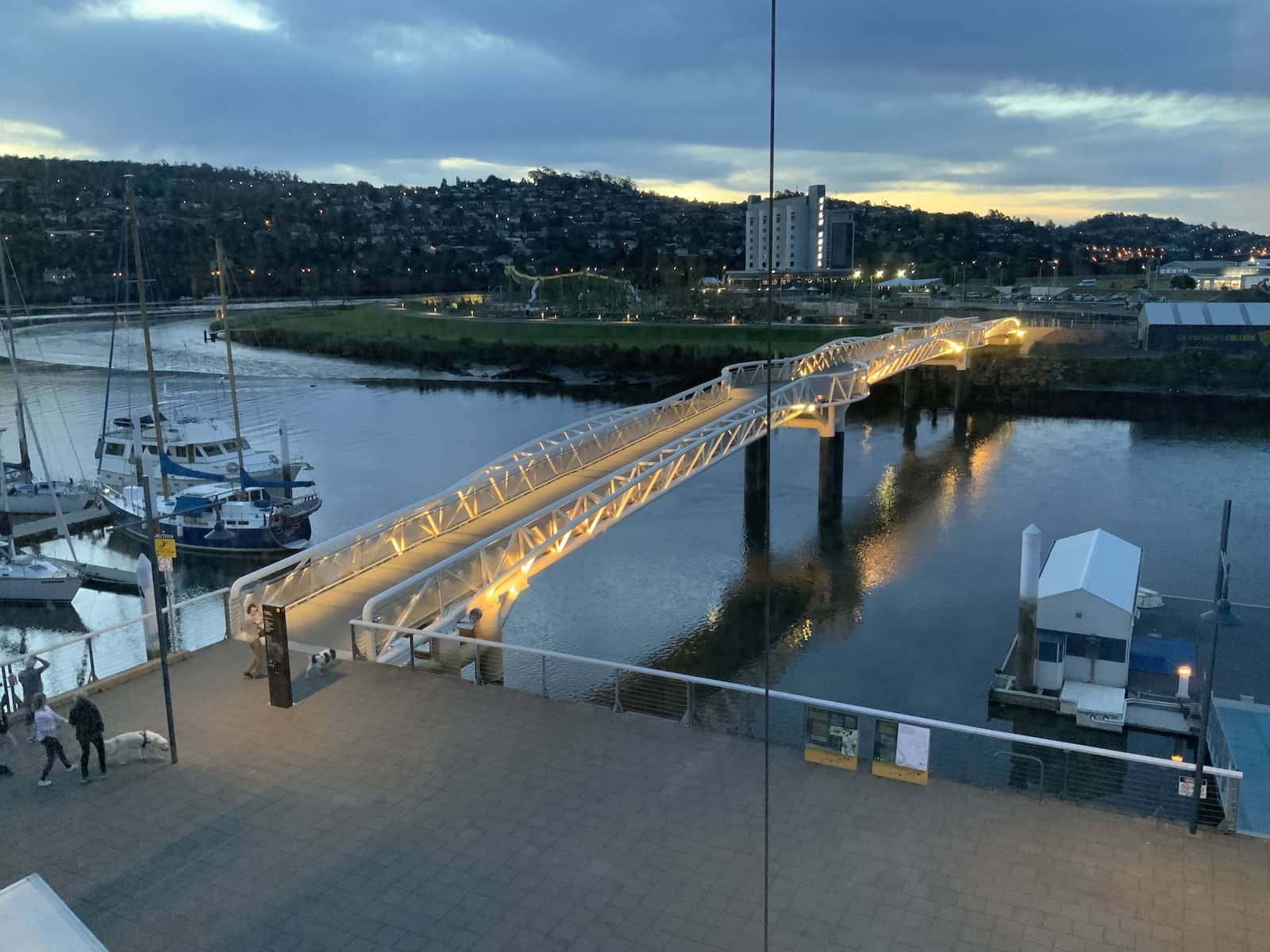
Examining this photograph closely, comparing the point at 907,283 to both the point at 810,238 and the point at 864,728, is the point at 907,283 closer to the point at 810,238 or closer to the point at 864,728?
the point at 810,238

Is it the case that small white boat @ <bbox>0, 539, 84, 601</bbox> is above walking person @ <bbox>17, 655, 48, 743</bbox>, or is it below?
below

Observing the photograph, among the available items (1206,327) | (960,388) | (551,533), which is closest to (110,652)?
(551,533)

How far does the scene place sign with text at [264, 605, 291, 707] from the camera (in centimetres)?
745

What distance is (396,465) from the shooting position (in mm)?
31438

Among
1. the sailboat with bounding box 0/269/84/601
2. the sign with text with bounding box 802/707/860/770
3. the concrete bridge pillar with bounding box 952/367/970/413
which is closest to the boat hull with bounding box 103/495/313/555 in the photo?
the sailboat with bounding box 0/269/84/601

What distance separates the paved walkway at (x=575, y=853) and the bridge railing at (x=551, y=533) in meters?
2.40

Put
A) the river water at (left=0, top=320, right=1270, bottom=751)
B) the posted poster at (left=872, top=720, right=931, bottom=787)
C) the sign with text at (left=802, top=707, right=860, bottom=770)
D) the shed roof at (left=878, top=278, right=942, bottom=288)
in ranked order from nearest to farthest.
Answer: the posted poster at (left=872, top=720, right=931, bottom=787)
the sign with text at (left=802, top=707, right=860, bottom=770)
the river water at (left=0, top=320, right=1270, bottom=751)
the shed roof at (left=878, top=278, right=942, bottom=288)

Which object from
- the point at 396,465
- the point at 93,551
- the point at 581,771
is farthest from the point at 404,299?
the point at 581,771

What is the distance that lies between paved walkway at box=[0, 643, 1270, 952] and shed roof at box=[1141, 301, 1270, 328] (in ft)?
163

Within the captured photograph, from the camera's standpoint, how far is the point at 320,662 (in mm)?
8352

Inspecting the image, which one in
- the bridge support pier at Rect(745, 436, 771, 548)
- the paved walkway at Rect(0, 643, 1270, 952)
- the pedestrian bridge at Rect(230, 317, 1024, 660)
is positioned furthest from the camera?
the bridge support pier at Rect(745, 436, 771, 548)

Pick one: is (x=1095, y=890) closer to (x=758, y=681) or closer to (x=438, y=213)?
(x=758, y=681)

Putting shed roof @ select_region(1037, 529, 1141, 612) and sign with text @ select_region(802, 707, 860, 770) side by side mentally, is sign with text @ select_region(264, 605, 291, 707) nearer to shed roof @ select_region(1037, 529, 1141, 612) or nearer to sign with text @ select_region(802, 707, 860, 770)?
sign with text @ select_region(802, 707, 860, 770)

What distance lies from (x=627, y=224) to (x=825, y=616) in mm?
165102
